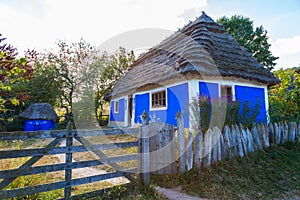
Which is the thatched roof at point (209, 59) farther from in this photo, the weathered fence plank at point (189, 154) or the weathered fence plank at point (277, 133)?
the weathered fence plank at point (189, 154)

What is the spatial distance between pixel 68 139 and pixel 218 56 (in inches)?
292

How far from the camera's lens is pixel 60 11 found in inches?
251

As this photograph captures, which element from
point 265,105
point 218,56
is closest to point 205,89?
point 218,56

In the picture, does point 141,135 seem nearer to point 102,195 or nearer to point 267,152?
point 102,195

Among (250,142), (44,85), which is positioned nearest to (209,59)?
(250,142)

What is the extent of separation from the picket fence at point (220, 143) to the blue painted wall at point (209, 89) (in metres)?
2.47

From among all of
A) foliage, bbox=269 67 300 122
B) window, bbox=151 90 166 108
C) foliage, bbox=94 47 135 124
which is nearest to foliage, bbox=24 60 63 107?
foliage, bbox=94 47 135 124

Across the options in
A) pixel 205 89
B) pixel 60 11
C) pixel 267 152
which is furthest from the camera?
pixel 205 89

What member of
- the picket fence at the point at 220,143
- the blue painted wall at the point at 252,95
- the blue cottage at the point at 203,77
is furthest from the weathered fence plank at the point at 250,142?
the blue painted wall at the point at 252,95

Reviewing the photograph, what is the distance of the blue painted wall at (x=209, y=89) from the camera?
721cm

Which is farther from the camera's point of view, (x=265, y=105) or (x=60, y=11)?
(x=265, y=105)

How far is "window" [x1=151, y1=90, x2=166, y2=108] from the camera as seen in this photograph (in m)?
8.83

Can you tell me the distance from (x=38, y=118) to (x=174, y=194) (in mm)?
10825

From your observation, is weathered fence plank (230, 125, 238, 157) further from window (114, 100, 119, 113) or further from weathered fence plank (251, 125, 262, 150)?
window (114, 100, 119, 113)
